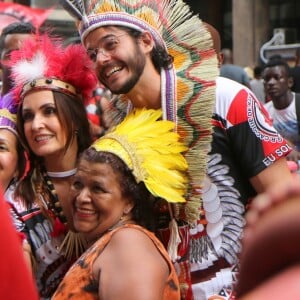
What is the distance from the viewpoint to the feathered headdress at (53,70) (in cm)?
311

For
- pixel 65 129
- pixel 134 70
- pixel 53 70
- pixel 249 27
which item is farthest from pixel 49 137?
pixel 249 27

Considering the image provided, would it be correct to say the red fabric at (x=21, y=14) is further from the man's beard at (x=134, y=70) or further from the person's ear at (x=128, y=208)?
the person's ear at (x=128, y=208)

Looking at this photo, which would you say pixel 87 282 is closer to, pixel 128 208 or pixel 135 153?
pixel 128 208

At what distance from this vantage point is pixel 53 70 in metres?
3.14

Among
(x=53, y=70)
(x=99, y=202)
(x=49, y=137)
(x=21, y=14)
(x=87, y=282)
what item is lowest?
(x=87, y=282)

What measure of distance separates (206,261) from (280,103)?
468cm

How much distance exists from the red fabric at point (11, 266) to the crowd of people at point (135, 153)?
4.94ft

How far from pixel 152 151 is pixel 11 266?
1.92m

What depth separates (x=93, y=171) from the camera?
2.66 metres

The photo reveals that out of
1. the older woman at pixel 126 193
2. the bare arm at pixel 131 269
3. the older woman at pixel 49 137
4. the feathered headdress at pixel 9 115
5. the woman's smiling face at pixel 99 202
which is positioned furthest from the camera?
the feathered headdress at pixel 9 115

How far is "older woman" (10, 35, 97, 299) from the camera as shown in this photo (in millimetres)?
2992

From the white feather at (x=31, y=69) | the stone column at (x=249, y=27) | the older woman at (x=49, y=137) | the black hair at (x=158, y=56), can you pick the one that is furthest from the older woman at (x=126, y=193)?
the stone column at (x=249, y=27)

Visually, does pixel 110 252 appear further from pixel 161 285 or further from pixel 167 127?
pixel 167 127

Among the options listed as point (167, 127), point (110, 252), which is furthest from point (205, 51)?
point (110, 252)
